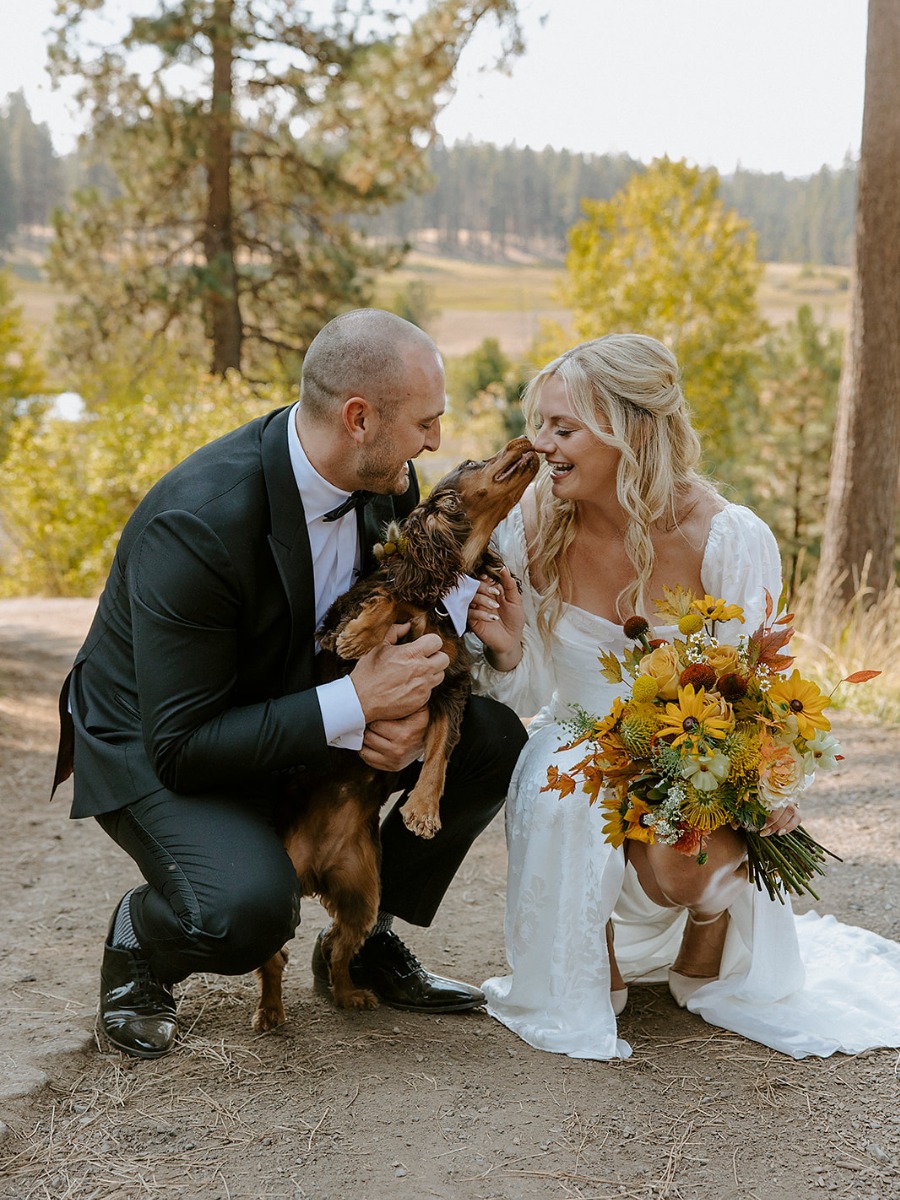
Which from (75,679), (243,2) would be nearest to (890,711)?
(75,679)

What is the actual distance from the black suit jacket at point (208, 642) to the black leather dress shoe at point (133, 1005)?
438 mm

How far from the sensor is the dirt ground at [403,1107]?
2559mm

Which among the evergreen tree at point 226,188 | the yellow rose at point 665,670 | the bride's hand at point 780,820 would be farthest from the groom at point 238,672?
the evergreen tree at point 226,188

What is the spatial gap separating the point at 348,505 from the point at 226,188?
1597 centimetres

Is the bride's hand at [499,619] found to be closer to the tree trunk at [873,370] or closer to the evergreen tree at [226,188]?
the tree trunk at [873,370]

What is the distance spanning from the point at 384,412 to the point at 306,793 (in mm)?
1089

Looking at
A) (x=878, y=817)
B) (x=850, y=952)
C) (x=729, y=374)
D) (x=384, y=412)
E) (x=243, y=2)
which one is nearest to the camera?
(x=384, y=412)

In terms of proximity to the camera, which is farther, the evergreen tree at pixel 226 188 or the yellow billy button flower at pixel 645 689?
the evergreen tree at pixel 226 188

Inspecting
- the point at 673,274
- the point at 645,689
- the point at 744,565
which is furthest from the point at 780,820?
the point at 673,274

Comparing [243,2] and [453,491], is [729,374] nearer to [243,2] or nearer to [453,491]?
[243,2]

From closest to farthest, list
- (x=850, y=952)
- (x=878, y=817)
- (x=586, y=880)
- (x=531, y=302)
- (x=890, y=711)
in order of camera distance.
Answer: (x=586, y=880)
(x=850, y=952)
(x=878, y=817)
(x=890, y=711)
(x=531, y=302)

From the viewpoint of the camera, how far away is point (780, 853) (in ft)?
10.2

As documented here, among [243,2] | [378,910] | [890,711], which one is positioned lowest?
[890,711]

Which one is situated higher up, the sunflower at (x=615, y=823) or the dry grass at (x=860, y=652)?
the sunflower at (x=615, y=823)
